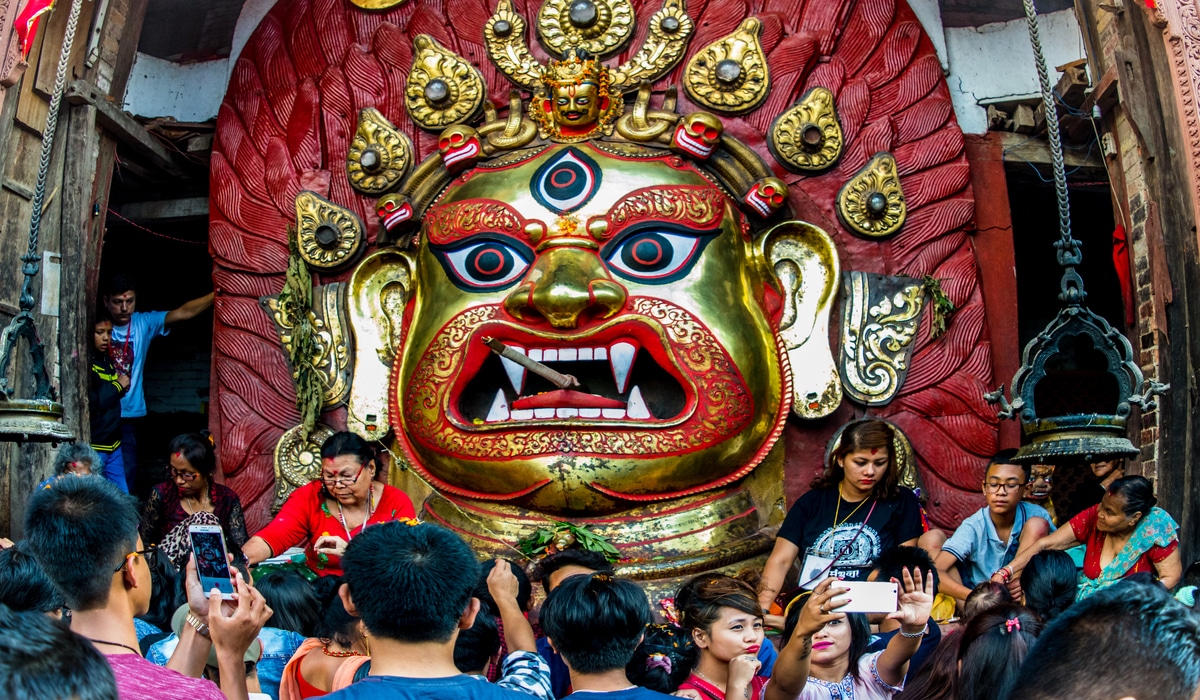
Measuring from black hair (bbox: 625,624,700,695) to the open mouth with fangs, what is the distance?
2600mm

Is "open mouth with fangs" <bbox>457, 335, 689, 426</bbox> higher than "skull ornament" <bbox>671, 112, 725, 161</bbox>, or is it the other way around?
"skull ornament" <bbox>671, 112, 725, 161</bbox>

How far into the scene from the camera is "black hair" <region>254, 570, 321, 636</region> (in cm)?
410

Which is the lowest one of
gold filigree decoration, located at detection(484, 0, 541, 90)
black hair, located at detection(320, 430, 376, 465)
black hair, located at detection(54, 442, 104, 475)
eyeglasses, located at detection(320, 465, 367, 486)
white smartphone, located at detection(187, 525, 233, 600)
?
white smartphone, located at detection(187, 525, 233, 600)

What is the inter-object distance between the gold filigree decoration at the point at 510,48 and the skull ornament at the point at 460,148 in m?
0.42

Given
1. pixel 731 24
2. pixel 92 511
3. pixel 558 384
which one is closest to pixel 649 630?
pixel 92 511

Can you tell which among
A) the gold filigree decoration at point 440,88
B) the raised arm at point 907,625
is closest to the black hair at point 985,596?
the raised arm at point 907,625

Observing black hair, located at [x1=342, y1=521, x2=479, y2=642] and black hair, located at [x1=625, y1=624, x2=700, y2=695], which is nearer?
black hair, located at [x1=342, y1=521, x2=479, y2=642]

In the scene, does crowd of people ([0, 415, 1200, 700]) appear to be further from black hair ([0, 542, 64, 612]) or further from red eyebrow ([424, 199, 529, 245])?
red eyebrow ([424, 199, 529, 245])

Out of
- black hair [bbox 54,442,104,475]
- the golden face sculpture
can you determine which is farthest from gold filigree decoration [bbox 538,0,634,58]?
black hair [bbox 54,442,104,475]

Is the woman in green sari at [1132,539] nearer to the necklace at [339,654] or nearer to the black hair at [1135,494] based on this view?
the black hair at [1135,494]

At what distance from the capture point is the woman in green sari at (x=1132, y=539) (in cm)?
471

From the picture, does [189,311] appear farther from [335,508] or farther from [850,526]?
[850,526]

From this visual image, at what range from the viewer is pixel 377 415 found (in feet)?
22.9

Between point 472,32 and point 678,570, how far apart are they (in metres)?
3.27
